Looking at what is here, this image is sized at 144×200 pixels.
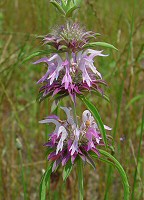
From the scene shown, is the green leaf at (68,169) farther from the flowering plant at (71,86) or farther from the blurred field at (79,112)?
the blurred field at (79,112)

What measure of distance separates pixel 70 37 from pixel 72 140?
11.9 inches

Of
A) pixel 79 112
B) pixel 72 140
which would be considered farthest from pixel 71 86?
pixel 79 112

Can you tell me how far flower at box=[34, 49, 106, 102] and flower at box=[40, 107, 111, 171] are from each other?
0.12 m

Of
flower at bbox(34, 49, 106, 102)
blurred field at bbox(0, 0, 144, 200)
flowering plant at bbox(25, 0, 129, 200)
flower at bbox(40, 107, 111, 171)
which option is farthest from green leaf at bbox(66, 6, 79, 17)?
blurred field at bbox(0, 0, 144, 200)

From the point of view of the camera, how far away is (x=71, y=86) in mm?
982

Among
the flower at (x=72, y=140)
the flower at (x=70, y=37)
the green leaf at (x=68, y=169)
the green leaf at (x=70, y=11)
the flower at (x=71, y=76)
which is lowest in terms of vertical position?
the green leaf at (x=68, y=169)

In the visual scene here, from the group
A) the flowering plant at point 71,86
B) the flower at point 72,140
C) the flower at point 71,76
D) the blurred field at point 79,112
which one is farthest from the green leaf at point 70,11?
the blurred field at point 79,112

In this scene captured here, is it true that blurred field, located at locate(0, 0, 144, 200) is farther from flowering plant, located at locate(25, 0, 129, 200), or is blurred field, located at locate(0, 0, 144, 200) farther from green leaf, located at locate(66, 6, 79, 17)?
green leaf, located at locate(66, 6, 79, 17)

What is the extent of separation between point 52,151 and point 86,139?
11 centimetres

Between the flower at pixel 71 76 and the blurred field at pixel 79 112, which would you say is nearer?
the flower at pixel 71 76

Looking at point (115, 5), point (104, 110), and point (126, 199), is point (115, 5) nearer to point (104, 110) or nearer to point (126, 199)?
point (104, 110)

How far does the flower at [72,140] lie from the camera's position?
1033 millimetres

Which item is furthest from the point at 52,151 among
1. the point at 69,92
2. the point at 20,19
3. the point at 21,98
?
the point at 20,19

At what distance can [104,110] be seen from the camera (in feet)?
7.77
